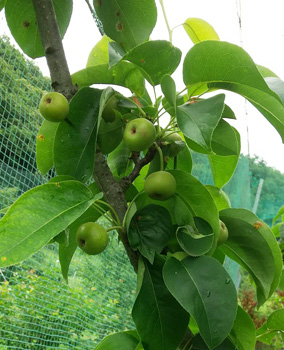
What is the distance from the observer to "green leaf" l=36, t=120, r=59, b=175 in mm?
688

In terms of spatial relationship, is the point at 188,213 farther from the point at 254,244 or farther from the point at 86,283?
the point at 86,283

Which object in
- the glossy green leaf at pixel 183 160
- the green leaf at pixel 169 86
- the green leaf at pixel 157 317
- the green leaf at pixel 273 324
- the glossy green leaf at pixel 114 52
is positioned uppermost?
the glossy green leaf at pixel 114 52

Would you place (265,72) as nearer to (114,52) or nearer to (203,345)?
(114,52)

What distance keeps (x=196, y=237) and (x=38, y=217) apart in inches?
7.7

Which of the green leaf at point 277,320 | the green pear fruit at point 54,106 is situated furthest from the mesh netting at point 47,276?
the green pear fruit at point 54,106

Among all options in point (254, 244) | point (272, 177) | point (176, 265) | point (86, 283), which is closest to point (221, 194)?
point (254, 244)

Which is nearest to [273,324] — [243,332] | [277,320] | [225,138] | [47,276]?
[277,320]

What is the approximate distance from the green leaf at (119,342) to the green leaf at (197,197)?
0.19 metres

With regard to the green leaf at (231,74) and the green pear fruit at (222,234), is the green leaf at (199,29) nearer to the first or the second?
the green leaf at (231,74)

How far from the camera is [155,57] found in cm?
58

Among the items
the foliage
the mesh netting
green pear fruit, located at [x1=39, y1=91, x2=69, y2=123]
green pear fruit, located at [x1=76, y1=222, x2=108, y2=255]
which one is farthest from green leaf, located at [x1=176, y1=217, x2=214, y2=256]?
the mesh netting

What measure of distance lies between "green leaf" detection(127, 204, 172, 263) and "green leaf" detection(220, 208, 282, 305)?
0.11 metres

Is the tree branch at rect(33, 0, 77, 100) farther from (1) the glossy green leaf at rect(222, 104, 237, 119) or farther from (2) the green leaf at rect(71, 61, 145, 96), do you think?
(1) the glossy green leaf at rect(222, 104, 237, 119)

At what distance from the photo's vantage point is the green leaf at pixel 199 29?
Result: 2.58ft
